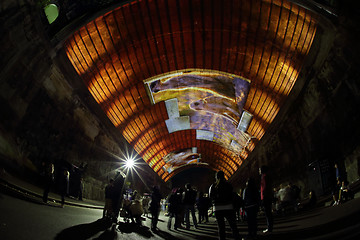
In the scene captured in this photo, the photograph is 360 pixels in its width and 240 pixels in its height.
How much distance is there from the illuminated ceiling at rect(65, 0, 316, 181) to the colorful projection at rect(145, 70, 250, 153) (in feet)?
0.25

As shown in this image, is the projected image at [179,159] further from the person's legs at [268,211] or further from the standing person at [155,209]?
the person's legs at [268,211]

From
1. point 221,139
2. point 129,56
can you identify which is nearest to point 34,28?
point 129,56

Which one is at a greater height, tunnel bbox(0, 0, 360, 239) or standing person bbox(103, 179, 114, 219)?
tunnel bbox(0, 0, 360, 239)

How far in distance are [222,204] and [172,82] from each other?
35.8 feet

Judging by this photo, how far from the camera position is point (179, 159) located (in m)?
29.1

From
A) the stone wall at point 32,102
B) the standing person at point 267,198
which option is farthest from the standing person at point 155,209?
the stone wall at point 32,102

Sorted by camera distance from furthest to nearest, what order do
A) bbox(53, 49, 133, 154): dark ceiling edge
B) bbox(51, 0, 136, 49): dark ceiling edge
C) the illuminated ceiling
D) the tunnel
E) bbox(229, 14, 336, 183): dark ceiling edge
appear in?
the illuminated ceiling
bbox(53, 49, 133, 154): dark ceiling edge
bbox(51, 0, 136, 49): dark ceiling edge
bbox(229, 14, 336, 183): dark ceiling edge
the tunnel

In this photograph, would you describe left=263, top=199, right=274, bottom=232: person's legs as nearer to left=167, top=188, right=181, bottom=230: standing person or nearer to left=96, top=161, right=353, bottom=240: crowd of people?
left=96, top=161, right=353, bottom=240: crowd of people

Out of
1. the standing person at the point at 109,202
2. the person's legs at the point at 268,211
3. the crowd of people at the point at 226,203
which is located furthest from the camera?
the standing person at the point at 109,202

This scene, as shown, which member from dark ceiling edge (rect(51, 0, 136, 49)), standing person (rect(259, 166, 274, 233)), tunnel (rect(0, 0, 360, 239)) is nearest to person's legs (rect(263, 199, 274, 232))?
standing person (rect(259, 166, 274, 233))

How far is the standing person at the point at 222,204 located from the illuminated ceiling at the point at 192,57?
6.81 meters

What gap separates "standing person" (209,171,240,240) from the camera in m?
3.79

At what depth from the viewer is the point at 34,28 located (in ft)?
20.6

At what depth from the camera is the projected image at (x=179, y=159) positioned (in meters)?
26.9
